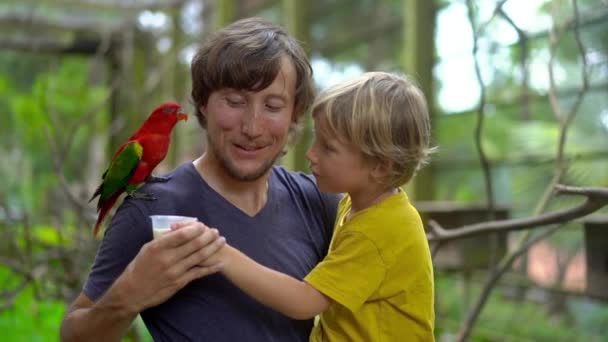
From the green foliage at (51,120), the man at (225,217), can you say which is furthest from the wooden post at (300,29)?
the man at (225,217)

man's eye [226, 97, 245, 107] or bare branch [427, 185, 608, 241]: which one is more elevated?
man's eye [226, 97, 245, 107]

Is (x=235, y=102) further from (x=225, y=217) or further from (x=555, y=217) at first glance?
(x=555, y=217)

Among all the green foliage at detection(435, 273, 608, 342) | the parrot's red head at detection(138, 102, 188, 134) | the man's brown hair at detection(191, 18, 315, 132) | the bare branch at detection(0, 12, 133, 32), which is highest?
the bare branch at detection(0, 12, 133, 32)

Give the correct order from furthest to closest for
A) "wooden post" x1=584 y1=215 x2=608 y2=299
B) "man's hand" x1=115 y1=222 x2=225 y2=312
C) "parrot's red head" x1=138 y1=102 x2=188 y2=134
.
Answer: "wooden post" x1=584 y1=215 x2=608 y2=299 → "parrot's red head" x1=138 y1=102 x2=188 y2=134 → "man's hand" x1=115 y1=222 x2=225 y2=312

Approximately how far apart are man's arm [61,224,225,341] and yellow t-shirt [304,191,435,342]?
0.77 feet

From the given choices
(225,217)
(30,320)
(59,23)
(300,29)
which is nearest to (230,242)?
(225,217)

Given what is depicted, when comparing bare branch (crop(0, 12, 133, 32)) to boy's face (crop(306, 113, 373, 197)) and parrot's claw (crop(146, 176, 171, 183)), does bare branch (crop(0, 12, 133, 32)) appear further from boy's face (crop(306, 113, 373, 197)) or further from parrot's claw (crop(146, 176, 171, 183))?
boy's face (crop(306, 113, 373, 197))

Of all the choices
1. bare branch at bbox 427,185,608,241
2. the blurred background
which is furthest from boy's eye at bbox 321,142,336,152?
the blurred background

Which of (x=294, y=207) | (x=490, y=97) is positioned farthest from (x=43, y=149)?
(x=294, y=207)

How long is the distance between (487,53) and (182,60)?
413 centimetres

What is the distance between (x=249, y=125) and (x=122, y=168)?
0.92 ft

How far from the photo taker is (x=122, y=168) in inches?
61.6

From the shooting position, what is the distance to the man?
136cm

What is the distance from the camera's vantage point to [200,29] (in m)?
6.93
